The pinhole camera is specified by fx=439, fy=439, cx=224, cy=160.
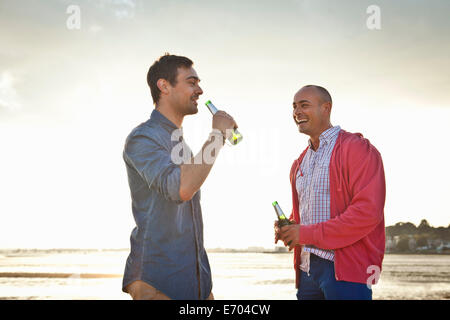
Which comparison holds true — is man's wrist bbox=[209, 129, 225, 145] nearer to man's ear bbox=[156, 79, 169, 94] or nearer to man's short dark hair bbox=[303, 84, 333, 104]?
man's ear bbox=[156, 79, 169, 94]

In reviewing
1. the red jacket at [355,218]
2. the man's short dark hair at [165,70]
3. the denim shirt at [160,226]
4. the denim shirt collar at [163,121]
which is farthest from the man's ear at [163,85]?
the red jacket at [355,218]

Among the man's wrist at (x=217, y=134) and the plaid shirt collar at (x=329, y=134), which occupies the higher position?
the plaid shirt collar at (x=329, y=134)

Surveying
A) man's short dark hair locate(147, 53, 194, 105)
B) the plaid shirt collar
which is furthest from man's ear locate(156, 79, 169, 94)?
the plaid shirt collar

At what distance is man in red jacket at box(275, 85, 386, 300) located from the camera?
3443mm

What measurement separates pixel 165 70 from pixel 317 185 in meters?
1.67

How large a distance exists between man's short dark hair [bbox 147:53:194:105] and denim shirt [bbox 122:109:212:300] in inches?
16.2

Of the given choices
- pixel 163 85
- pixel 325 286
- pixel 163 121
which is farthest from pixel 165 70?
pixel 325 286

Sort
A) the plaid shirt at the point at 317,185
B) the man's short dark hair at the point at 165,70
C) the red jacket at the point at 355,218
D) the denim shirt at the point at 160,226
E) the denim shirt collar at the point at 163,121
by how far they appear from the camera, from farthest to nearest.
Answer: the plaid shirt at the point at 317,185, the red jacket at the point at 355,218, the man's short dark hair at the point at 165,70, the denim shirt collar at the point at 163,121, the denim shirt at the point at 160,226

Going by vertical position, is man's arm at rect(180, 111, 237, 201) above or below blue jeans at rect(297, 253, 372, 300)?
above

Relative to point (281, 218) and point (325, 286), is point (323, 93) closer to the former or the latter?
point (281, 218)

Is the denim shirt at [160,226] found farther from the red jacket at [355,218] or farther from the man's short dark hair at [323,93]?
the man's short dark hair at [323,93]

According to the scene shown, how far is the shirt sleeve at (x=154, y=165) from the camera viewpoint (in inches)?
93.8

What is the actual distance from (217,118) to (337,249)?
1.62 meters

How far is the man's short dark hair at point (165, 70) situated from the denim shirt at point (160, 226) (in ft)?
1.35
